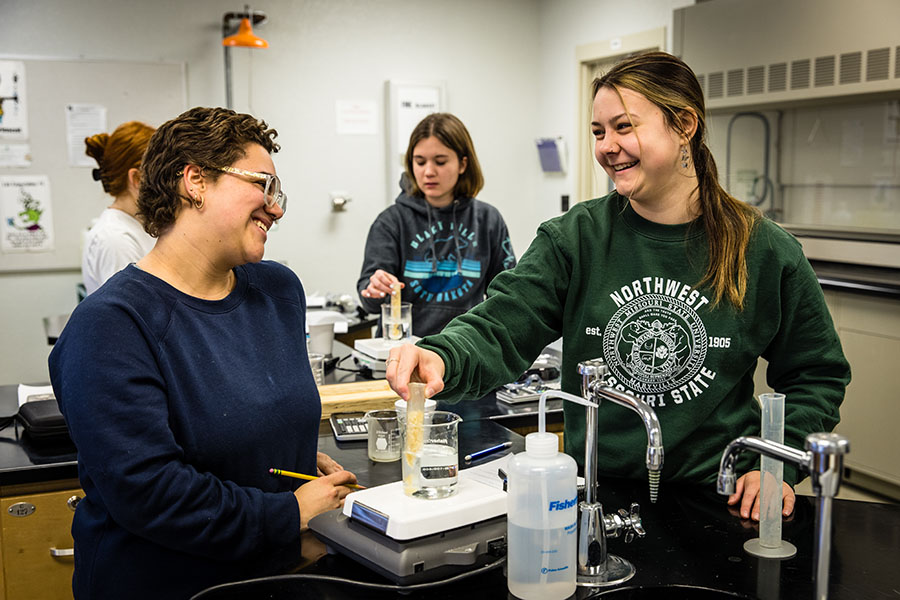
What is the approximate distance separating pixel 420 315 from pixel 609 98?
5.19ft

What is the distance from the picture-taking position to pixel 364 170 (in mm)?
5637

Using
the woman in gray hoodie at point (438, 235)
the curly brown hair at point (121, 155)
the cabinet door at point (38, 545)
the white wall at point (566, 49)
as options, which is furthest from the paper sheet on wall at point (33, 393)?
the white wall at point (566, 49)

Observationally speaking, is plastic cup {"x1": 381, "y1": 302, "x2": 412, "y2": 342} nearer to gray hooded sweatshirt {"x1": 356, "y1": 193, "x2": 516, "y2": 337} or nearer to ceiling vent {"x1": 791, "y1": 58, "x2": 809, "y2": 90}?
gray hooded sweatshirt {"x1": 356, "y1": 193, "x2": 516, "y2": 337}

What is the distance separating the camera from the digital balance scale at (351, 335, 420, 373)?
2652 mm

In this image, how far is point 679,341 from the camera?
1.51 m

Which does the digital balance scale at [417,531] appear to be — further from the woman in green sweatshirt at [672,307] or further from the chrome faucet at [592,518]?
the woman in green sweatshirt at [672,307]

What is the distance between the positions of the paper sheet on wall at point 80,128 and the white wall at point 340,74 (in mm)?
316

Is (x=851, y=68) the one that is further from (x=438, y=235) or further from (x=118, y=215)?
(x=118, y=215)

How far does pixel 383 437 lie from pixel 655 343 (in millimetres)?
627

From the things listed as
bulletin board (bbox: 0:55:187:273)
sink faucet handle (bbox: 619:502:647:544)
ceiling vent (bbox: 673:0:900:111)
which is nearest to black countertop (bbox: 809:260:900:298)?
ceiling vent (bbox: 673:0:900:111)

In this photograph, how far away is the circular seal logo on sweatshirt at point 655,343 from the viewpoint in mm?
1511

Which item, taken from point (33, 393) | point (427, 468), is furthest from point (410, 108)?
point (427, 468)

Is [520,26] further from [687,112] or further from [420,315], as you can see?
[687,112]

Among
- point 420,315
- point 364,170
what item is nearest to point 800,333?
point 420,315
